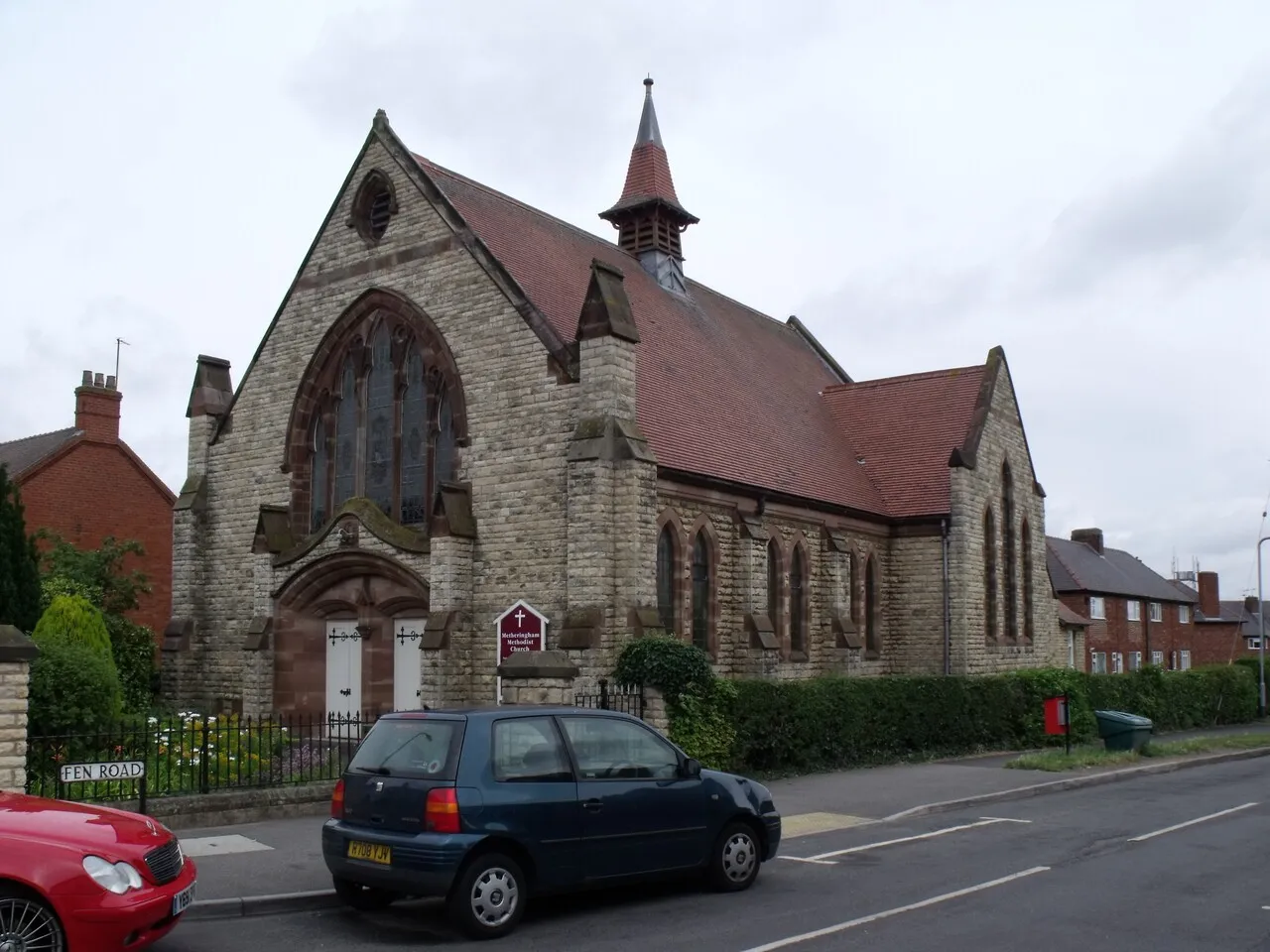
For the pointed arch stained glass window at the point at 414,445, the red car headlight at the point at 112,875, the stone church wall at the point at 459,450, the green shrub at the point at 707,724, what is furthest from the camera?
the pointed arch stained glass window at the point at 414,445

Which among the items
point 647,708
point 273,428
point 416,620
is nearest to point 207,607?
point 273,428

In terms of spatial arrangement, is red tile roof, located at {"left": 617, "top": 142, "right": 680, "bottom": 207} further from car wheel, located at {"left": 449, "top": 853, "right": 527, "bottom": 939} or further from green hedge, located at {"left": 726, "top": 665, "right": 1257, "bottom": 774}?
car wheel, located at {"left": 449, "top": 853, "right": 527, "bottom": 939}

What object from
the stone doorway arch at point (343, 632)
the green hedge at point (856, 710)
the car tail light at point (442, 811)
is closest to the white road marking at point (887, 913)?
the car tail light at point (442, 811)

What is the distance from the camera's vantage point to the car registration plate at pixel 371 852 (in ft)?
29.5

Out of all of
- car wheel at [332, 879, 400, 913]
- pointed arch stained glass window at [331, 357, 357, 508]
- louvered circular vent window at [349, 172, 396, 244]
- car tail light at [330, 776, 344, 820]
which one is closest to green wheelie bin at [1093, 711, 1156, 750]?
pointed arch stained glass window at [331, 357, 357, 508]

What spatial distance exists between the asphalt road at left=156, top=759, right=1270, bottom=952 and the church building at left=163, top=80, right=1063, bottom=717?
747cm

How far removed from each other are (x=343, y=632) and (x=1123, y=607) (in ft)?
131

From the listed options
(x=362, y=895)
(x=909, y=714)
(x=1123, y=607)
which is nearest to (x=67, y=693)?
(x=362, y=895)

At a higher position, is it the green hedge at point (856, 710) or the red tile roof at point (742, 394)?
the red tile roof at point (742, 394)

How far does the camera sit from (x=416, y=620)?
71.3ft

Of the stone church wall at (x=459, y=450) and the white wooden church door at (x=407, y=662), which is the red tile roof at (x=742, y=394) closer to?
the stone church wall at (x=459, y=450)

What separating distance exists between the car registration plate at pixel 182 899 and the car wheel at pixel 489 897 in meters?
1.71

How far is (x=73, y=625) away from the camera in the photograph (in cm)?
1859

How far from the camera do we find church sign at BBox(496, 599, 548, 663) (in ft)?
59.8
